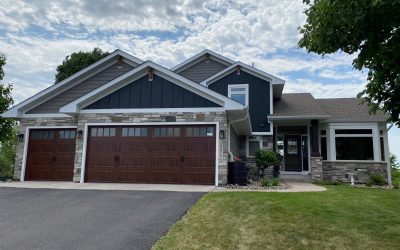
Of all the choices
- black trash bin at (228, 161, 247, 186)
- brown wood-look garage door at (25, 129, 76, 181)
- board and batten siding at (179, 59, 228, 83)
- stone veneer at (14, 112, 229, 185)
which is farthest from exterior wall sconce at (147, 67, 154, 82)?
board and batten siding at (179, 59, 228, 83)

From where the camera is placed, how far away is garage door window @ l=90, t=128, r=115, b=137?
40.3 feet

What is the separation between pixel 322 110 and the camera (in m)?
16.3

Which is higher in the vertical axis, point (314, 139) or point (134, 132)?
point (314, 139)

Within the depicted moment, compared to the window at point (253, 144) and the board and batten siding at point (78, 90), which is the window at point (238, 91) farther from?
the board and batten siding at point (78, 90)

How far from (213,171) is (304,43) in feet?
22.7

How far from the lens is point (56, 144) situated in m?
13.5

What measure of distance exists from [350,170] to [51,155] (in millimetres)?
13864

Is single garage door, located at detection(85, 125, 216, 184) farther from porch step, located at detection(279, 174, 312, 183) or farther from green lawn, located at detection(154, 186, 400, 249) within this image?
porch step, located at detection(279, 174, 312, 183)

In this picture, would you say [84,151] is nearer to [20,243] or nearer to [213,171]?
[213,171]

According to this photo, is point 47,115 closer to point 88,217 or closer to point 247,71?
point 88,217

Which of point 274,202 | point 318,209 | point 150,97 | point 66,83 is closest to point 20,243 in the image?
point 274,202

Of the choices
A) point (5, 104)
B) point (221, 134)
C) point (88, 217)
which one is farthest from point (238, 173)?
point (5, 104)

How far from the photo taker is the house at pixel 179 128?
38.3ft

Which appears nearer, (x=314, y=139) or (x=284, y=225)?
(x=284, y=225)
